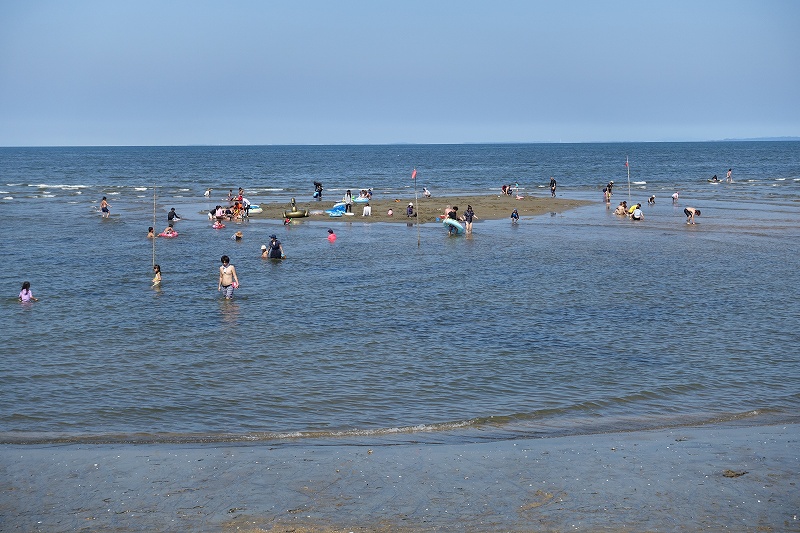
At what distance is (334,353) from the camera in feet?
62.4

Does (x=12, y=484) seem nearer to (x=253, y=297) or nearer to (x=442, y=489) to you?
(x=442, y=489)

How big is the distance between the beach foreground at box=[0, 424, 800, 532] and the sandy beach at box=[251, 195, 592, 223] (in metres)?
36.2

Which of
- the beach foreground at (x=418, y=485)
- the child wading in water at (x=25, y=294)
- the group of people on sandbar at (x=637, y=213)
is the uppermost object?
the group of people on sandbar at (x=637, y=213)

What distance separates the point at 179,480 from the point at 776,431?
9.33 metres

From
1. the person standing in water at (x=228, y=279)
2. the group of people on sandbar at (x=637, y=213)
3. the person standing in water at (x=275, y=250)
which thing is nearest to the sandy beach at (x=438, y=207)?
the group of people on sandbar at (x=637, y=213)

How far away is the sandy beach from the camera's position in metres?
52.7

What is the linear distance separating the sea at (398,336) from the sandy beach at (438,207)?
7.91 m

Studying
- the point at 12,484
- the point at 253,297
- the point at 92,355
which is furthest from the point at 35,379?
the point at 253,297

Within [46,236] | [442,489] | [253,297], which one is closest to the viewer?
[442,489]

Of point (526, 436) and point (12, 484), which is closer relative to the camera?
point (12, 484)

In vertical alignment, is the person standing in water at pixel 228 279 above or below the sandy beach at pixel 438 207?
below

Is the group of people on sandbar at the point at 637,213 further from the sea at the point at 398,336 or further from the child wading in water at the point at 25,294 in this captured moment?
the child wading in water at the point at 25,294

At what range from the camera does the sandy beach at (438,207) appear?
52.7 meters

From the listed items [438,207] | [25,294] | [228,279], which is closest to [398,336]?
[228,279]
